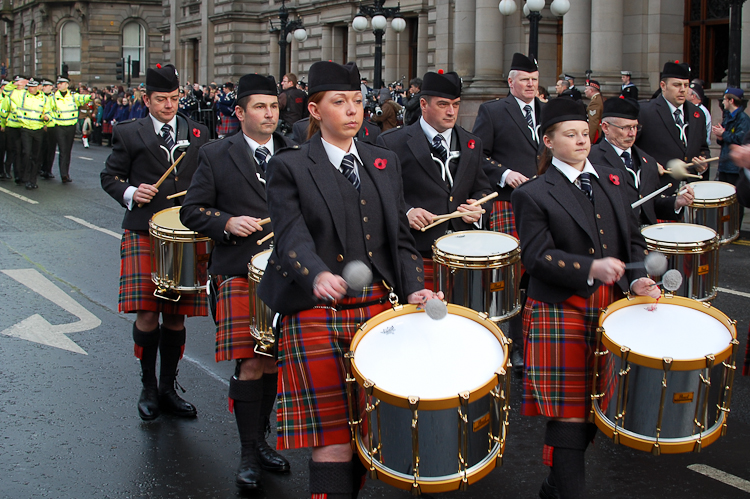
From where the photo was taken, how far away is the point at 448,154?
570cm

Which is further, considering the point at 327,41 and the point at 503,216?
the point at 327,41

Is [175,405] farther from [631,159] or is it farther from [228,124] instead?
[228,124]

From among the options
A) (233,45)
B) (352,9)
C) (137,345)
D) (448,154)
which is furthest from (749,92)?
(233,45)

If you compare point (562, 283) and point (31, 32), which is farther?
point (31, 32)

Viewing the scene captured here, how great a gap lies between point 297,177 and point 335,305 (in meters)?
0.53

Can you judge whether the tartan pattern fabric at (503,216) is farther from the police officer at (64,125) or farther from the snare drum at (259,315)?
the police officer at (64,125)

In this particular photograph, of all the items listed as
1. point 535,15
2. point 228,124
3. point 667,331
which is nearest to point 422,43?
point 228,124

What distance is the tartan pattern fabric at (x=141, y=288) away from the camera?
17.7 feet

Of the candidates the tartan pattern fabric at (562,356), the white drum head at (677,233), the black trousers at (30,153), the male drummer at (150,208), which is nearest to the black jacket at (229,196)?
the male drummer at (150,208)

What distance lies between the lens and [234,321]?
15.1 ft

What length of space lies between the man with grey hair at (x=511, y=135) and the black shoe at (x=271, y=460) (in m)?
2.46

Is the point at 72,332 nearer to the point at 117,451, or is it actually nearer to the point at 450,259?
the point at 117,451

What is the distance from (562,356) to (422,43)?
26.3 m

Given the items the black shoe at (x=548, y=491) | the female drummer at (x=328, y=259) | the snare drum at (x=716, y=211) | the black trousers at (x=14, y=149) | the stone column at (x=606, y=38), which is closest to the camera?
the female drummer at (x=328, y=259)
